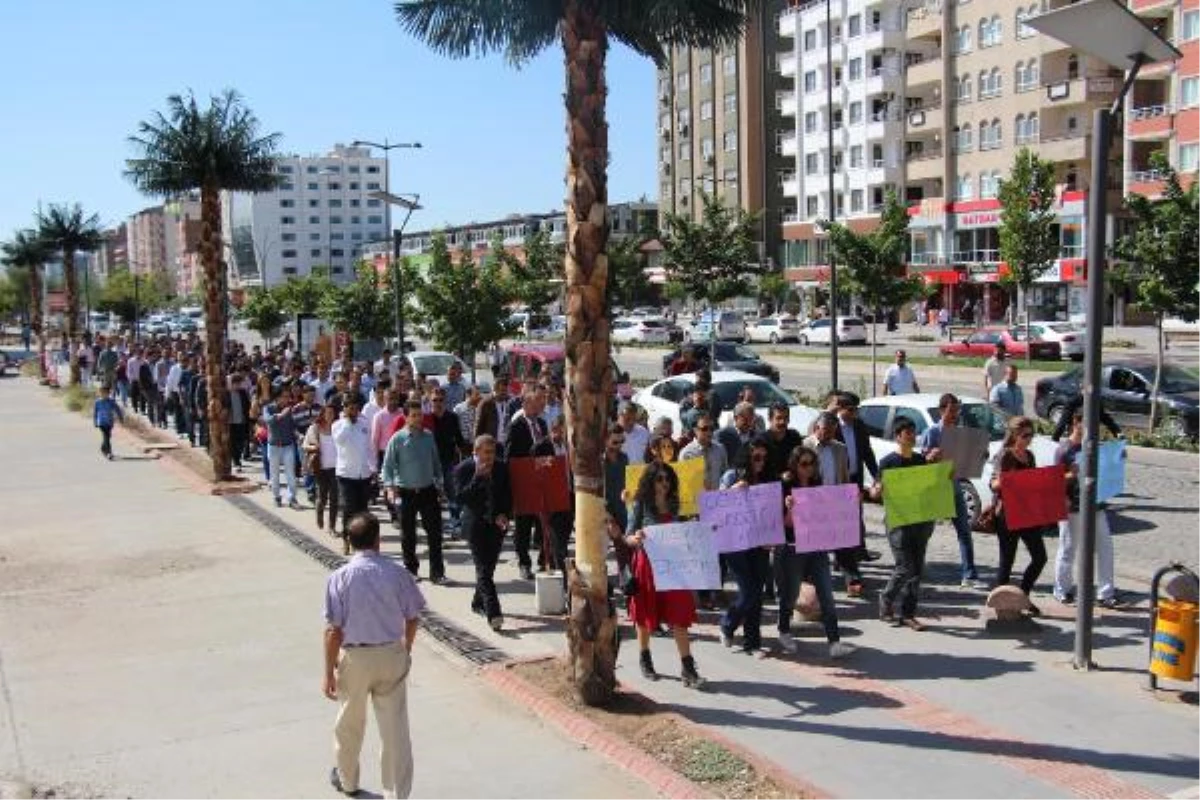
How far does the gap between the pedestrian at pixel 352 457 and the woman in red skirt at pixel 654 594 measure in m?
4.95

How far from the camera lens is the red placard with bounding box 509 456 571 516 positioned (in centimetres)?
1123

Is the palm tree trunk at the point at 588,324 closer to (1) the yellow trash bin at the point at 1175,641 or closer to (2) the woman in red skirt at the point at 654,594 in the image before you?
(2) the woman in red skirt at the point at 654,594

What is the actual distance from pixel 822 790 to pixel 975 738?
1.36 m

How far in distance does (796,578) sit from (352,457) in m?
5.69

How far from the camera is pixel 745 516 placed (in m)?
9.65

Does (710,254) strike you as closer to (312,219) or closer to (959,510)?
(959,510)

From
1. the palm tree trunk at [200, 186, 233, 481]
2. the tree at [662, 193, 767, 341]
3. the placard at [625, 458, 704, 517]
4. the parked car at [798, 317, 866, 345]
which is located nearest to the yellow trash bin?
the placard at [625, 458, 704, 517]

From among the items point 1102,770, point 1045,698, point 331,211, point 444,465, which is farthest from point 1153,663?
point 331,211

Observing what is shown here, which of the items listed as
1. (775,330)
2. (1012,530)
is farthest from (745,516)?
(775,330)

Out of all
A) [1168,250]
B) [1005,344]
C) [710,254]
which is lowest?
[1005,344]

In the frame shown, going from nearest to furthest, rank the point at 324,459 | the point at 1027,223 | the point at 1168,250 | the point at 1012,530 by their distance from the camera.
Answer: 1. the point at 1012,530
2. the point at 324,459
3. the point at 1168,250
4. the point at 1027,223

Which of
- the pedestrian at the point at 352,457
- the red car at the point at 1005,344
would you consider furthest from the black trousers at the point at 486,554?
the red car at the point at 1005,344

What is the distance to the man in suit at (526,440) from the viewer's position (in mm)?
12555

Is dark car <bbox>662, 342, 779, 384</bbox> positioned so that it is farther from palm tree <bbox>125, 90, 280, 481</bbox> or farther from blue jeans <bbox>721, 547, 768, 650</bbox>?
blue jeans <bbox>721, 547, 768, 650</bbox>
